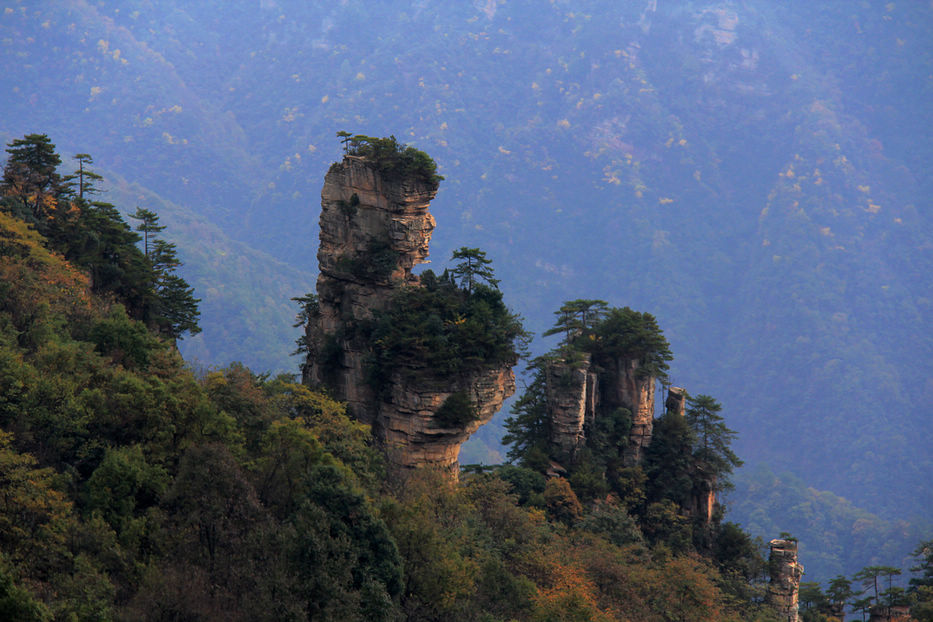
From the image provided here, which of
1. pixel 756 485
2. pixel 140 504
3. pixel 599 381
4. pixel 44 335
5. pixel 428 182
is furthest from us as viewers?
pixel 756 485

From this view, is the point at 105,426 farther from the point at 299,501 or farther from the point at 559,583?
the point at 559,583

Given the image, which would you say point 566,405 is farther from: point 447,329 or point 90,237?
point 90,237

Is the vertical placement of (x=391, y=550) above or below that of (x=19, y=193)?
below

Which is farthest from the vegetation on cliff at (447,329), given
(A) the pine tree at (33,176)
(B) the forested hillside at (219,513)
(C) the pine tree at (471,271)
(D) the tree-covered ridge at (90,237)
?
(A) the pine tree at (33,176)

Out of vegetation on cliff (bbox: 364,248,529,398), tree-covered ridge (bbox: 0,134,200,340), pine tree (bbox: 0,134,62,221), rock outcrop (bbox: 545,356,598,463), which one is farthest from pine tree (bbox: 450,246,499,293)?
pine tree (bbox: 0,134,62,221)

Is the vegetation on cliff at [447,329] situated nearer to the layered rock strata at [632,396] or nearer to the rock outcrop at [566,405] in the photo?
the rock outcrop at [566,405]

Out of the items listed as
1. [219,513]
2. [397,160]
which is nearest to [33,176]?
[397,160]

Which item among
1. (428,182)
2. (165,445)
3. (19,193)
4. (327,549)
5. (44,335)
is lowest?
(327,549)

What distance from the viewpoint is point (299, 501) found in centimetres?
2398

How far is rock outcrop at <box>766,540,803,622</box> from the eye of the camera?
4641 centimetres

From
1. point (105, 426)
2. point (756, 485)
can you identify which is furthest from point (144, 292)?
point (756, 485)

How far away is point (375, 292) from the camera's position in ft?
145

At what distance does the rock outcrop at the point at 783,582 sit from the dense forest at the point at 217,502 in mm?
715

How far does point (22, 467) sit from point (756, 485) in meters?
147
